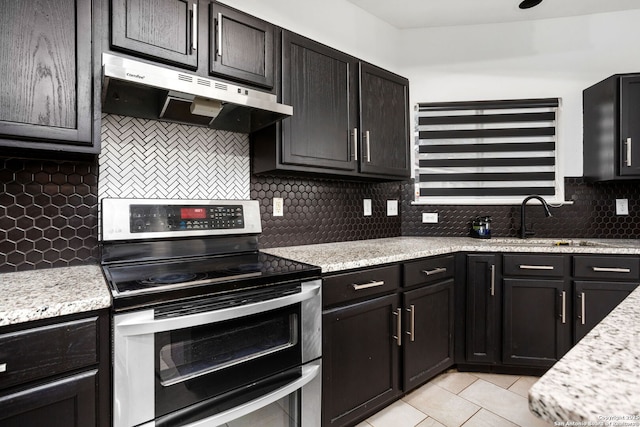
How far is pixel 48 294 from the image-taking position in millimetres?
1061

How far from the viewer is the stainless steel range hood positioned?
49.1 inches

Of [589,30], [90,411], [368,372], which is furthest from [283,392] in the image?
[589,30]

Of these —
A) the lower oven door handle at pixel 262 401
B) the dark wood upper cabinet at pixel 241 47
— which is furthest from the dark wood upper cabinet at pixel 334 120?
the lower oven door handle at pixel 262 401

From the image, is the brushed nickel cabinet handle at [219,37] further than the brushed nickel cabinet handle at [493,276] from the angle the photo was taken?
No

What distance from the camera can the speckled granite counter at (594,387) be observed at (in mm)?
393

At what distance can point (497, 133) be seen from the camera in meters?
2.84

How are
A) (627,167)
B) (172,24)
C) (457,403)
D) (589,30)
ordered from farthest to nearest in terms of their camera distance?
1. (589,30)
2. (627,167)
3. (457,403)
4. (172,24)

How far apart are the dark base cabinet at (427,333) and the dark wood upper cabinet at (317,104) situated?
907 millimetres

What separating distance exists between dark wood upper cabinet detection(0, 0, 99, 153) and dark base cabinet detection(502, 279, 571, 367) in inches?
98.1

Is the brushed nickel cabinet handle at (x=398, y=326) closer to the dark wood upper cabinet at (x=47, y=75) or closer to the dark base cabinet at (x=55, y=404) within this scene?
the dark base cabinet at (x=55, y=404)

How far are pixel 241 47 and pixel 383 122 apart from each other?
42.2 inches

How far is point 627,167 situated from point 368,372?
2.36 m

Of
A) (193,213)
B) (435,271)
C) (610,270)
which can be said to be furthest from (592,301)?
(193,213)

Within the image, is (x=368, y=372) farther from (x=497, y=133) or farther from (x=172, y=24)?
(x=497, y=133)
